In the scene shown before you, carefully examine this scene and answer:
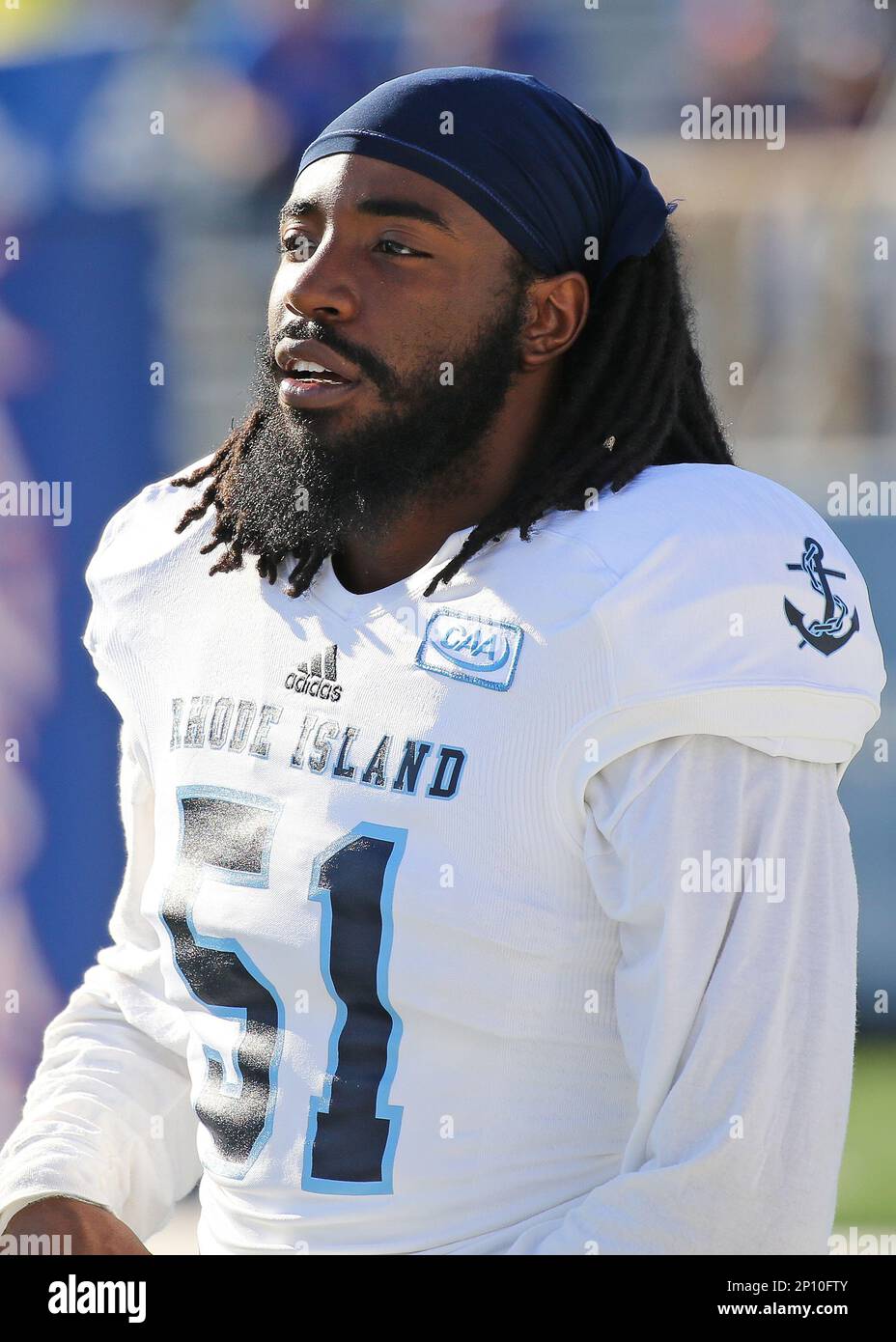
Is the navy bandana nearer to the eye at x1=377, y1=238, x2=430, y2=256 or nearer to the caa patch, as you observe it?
the eye at x1=377, y1=238, x2=430, y2=256

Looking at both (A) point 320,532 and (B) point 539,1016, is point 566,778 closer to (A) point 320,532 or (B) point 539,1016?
(B) point 539,1016

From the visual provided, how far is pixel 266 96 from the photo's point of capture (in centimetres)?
429

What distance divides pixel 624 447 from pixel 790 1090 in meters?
0.64

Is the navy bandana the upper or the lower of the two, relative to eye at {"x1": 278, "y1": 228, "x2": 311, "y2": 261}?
upper

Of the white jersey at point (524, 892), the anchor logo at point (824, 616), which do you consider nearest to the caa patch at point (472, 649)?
the white jersey at point (524, 892)

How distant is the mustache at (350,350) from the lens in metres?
1.63

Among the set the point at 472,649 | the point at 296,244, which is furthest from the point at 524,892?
the point at 296,244

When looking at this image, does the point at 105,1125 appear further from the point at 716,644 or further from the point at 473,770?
the point at 716,644

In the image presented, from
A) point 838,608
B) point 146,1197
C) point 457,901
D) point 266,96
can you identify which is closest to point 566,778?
point 457,901

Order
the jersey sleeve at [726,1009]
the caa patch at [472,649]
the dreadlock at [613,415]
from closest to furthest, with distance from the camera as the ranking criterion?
the jersey sleeve at [726,1009], the caa patch at [472,649], the dreadlock at [613,415]

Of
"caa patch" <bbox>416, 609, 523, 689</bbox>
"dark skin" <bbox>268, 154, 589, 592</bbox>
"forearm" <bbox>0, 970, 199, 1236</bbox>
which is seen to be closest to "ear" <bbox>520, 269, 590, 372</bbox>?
"dark skin" <bbox>268, 154, 589, 592</bbox>

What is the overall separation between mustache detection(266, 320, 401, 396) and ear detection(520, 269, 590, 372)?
0.15 m

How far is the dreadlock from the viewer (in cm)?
161

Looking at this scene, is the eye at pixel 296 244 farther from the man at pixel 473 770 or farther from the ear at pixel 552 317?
the ear at pixel 552 317
